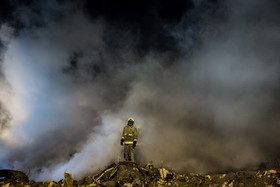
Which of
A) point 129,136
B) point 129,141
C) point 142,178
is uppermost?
point 129,136

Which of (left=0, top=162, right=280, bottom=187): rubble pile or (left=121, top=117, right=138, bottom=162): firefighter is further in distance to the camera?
(left=121, top=117, right=138, bottom=162): firefighter

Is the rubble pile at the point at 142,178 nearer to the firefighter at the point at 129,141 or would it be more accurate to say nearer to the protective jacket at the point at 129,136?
the firefighter at the point at 129,141

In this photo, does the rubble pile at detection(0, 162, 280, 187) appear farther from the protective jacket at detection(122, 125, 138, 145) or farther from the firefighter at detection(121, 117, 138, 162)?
the protective jacket at detection(122, 125, 138, 145)

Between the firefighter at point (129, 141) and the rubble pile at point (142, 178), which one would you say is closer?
the rubble pile at point (142, 178)

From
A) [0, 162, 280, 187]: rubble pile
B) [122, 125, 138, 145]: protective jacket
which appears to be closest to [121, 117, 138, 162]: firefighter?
[122, 125, 138, 145]: protective jacket

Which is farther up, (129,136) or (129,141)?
A: (129,136)

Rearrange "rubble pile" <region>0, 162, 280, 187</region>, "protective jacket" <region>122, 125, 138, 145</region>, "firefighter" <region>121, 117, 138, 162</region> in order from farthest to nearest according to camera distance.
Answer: "protective jacket" <region>122, 125, 138, 145</region>
"firefighter" <region>121, 117, 138, 162</region>
"rubble pile" <region>0, 162, 280, 187</region>

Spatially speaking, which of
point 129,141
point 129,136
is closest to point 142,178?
point 129,141

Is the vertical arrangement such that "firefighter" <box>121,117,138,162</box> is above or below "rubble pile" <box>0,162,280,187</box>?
above

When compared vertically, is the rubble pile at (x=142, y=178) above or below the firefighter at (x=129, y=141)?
below

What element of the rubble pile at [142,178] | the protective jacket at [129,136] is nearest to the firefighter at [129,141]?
the protective jacket at [129,136]

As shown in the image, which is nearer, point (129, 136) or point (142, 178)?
point (142, 178)

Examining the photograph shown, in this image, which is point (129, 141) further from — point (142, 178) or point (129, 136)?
point (142, 178)

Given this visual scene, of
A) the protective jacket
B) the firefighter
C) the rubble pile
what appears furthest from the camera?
the protective jacket
